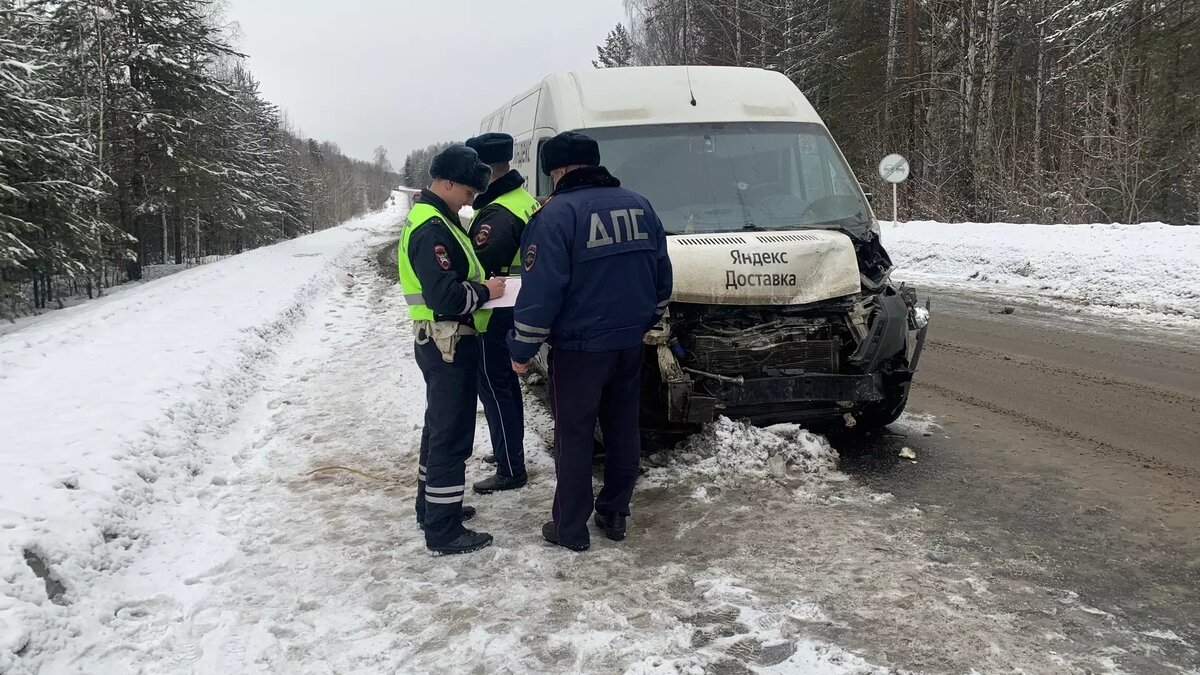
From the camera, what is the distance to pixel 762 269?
457 cm

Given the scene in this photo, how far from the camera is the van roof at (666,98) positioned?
5.56 m

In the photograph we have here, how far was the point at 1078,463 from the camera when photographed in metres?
4.74

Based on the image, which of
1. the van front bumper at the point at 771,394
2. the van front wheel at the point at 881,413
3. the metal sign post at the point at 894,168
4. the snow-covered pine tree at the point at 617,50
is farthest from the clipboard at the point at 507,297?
the snow-covered pine tree at the point at 617,50

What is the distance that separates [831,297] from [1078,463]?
1.97 metres

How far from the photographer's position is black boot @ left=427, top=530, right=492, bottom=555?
379 cm

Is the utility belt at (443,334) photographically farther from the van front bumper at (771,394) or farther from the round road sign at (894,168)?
the round road sign at (894,168)

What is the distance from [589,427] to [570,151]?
4.66ft

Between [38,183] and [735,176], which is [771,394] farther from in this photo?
[38,183]

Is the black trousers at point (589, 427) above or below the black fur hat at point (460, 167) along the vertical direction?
below

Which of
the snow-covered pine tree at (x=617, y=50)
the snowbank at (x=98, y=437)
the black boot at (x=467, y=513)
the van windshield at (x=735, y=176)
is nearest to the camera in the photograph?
the snowbank at (x=98, y=437)

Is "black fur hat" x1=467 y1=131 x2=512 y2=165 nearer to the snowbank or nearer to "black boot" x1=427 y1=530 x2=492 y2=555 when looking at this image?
"black boot" x1=427 y1=530 x2=492 y2=555

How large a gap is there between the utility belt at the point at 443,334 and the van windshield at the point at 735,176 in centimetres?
192

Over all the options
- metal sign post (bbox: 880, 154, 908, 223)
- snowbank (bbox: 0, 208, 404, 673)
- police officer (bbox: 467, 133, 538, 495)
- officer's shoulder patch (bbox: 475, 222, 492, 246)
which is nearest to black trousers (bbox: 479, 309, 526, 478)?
police officer (bbox: 467, 133, 538, 495)

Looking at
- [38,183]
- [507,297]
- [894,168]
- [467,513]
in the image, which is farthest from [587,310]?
[38,183]
